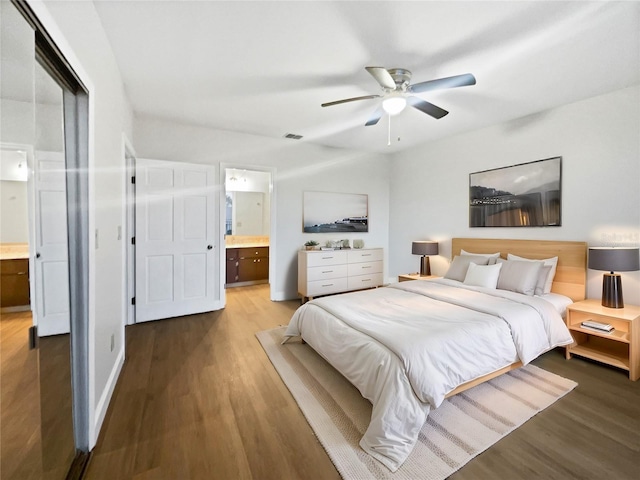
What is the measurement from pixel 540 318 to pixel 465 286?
0.85 m

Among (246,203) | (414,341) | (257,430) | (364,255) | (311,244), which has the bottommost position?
(257,430)

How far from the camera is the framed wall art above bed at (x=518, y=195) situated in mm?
3291

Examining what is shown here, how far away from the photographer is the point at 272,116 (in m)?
3.63

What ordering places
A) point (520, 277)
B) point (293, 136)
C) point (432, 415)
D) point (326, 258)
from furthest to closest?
1. point (326, 258)
2. point (293, 136)
3. point (520, 277)
4. point (432, 415)

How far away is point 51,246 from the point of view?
1.42 meters

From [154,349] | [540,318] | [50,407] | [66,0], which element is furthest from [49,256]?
[540,318]

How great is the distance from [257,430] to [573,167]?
3.99 m

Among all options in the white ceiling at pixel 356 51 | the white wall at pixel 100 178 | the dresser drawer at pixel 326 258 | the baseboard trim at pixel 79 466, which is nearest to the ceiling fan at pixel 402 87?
the white ceiling at pixel 356 51

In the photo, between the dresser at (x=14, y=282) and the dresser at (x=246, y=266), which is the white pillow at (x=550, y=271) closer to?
the dresser at (x=14, y=282)

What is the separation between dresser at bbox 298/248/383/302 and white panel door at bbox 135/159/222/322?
4.33ft

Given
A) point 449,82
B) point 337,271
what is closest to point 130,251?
point 337,271

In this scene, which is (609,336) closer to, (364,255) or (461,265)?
(461,265)

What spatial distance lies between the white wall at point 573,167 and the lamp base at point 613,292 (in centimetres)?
30

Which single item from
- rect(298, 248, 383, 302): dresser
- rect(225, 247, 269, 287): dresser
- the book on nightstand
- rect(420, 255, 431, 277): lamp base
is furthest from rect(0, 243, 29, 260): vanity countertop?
rect(225, 247, 269, 287): dresser
